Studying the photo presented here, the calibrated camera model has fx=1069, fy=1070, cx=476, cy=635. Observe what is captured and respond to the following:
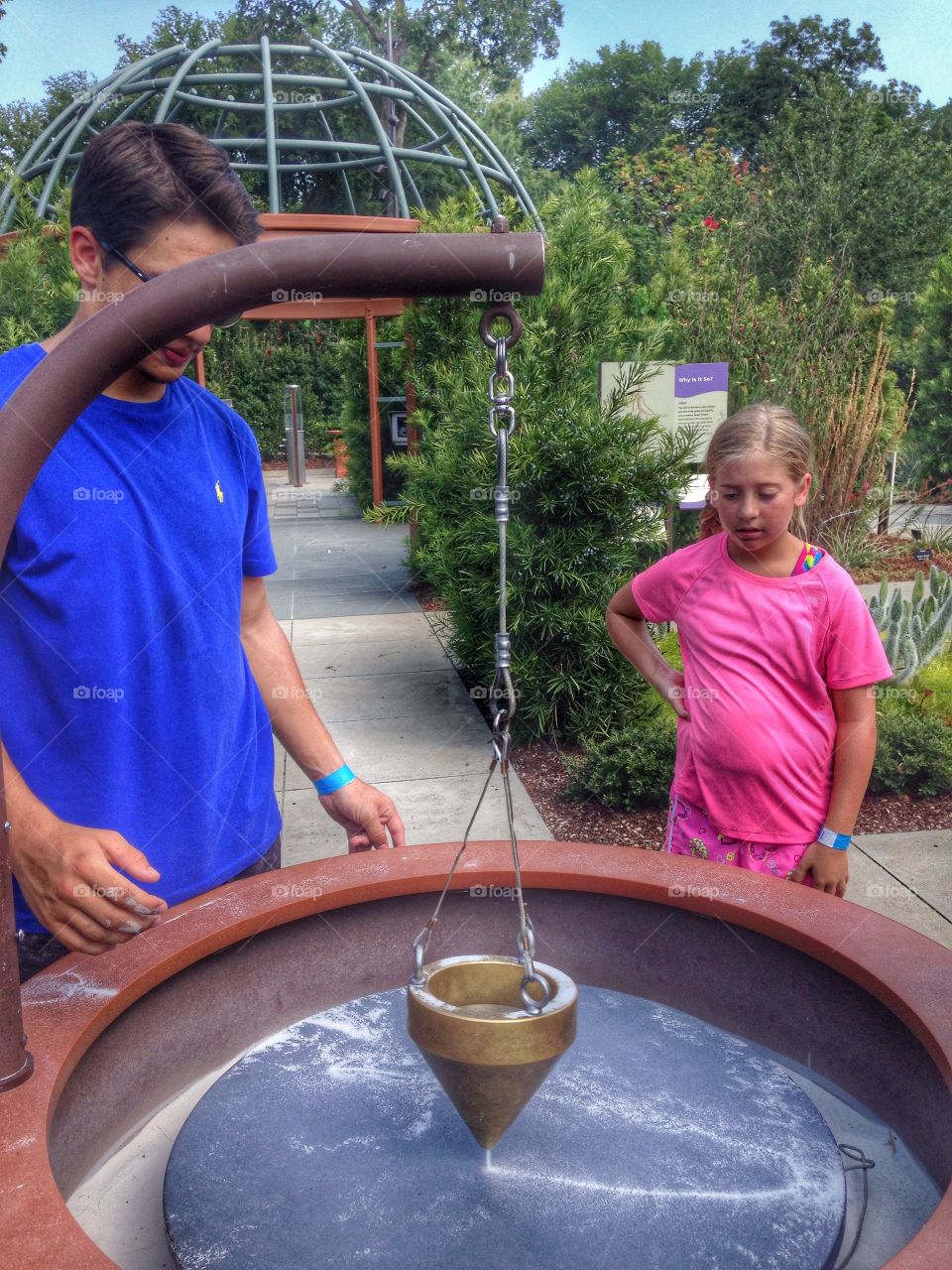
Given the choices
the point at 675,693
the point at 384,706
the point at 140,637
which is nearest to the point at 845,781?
the point at 675,693

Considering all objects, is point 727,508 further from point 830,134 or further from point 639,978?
point 830,134

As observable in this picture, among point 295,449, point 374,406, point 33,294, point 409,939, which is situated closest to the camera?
point 409,939

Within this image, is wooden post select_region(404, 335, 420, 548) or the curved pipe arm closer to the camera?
the curved pipe arm

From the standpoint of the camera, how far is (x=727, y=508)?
2420 mm

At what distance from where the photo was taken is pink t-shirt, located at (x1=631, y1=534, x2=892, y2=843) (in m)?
2.33

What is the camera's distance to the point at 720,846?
2443 millimetres

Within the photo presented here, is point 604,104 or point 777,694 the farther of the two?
point 604,104

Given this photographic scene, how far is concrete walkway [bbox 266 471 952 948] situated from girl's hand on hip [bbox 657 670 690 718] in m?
1.46

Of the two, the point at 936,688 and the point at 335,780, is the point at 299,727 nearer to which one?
the point at 335,780

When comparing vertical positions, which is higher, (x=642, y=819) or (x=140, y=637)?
(x=140, y=637)

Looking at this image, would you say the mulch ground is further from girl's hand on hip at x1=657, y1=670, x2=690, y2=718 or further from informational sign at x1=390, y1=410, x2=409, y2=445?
informational sign at x1=390, y1=410, x2=409, y2=445

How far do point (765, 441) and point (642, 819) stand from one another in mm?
2467

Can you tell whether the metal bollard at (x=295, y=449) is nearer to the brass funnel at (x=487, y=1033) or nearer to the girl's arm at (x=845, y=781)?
the girl's arm at (x=845, y=781)

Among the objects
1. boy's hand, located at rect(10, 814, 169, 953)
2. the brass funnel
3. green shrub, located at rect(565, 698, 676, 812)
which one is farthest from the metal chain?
green shrub, located at rect(565, 698, 676, 812)
